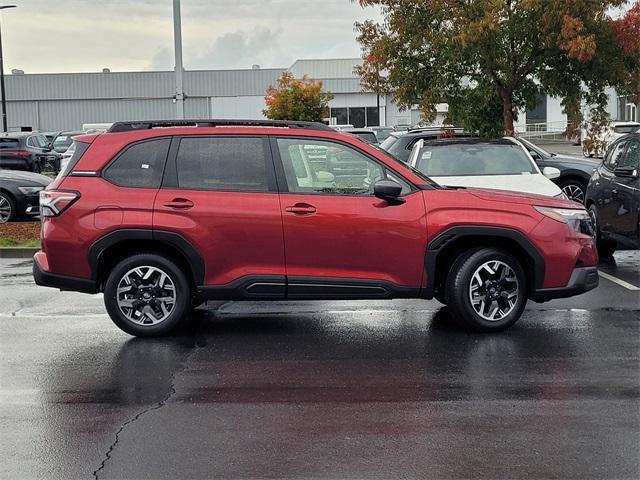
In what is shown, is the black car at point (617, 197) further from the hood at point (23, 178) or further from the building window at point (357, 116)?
the building window at point (357, 116)

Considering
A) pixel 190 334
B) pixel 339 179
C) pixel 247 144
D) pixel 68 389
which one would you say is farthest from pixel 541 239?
pixel 68 389

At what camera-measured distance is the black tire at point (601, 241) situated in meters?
12.7

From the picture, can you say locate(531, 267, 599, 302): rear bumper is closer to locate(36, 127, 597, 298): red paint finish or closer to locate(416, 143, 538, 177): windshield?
locate(36, 127, 597, 298): red paint finish

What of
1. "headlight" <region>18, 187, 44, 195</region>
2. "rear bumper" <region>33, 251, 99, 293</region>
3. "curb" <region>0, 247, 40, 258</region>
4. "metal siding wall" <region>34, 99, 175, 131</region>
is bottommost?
"curb" <region>0, 247, 40, 258</region>

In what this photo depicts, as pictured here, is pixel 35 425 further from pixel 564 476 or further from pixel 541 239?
pixel 541 239

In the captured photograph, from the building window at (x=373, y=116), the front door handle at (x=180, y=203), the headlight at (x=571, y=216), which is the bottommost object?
the headlight at (x=571, y=216)

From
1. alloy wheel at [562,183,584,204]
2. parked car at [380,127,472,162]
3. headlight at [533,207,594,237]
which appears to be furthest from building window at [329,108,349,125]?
headlight at [533,207,594,237]

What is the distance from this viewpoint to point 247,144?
851cm

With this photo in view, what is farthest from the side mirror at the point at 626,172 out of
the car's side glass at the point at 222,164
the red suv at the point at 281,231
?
the car's side glass at the point at 222,164

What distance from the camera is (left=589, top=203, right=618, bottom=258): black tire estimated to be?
41.6ft

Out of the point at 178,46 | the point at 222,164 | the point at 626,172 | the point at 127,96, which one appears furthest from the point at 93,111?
the point at 222,164

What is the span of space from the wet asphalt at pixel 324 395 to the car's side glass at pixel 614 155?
322cm

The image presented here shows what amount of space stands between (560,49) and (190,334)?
941cm

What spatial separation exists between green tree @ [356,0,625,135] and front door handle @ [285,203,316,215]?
25.1ft
